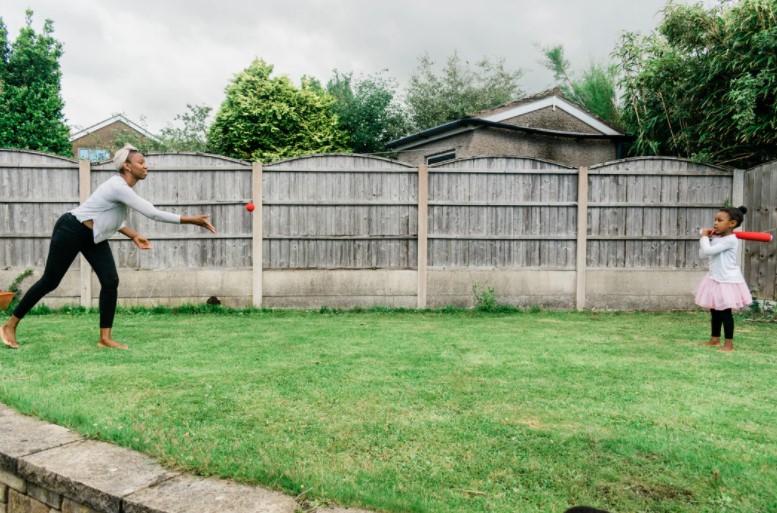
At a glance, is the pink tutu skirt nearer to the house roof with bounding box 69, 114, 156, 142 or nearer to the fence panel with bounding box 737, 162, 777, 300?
the fence panel with bounding box 737, 162, 777, 300

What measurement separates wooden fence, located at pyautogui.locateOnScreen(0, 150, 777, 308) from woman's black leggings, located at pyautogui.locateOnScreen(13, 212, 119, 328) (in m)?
3.08

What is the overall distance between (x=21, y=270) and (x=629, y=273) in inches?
323

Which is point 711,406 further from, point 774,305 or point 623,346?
point 774,305

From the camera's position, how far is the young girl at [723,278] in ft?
17.6

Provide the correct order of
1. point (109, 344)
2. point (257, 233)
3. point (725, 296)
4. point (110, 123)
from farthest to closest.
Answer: point (110, 123) → point (257, 233) → point (725, 296) → point (109, 344)

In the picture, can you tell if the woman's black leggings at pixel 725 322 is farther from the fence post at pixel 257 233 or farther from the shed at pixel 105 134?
the shed at pixel 105 134

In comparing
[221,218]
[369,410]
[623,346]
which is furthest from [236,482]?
[221,218]

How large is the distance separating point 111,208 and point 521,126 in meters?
8.89

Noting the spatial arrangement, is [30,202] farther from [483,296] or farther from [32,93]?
[32,93]

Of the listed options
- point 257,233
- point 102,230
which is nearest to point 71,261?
point 102,230

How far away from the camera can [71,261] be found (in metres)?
4.74

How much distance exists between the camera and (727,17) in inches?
330

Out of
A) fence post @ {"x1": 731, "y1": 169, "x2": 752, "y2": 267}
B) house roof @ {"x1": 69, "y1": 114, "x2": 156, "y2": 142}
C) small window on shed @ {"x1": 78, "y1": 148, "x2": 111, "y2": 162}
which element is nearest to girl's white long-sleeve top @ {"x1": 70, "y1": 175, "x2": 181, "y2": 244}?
fence post @ {"x1": 731, "y1": 169, "x2": 752, "y2": 267}

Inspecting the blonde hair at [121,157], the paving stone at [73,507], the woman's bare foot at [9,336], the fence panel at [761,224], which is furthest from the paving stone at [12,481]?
the fence panel at [761,224]
